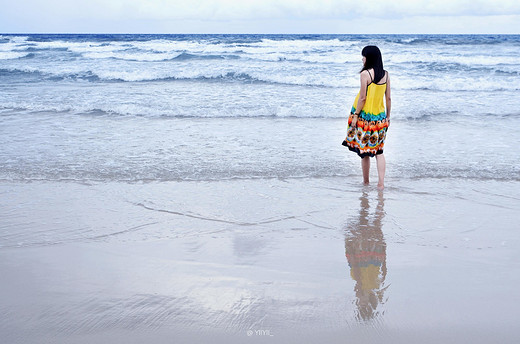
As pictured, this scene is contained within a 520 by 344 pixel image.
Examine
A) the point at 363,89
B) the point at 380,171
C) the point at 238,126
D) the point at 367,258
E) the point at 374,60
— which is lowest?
the point at 367,258

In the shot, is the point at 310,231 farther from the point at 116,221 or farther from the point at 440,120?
the point at 440,120

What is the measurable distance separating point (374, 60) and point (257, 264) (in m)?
2.73

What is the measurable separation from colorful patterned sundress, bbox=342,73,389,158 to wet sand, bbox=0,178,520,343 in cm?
47

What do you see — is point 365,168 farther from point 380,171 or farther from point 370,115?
point 370,115

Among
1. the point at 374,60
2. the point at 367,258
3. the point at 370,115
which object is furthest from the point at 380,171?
the point at 367,258

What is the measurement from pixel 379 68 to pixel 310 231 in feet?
6.79

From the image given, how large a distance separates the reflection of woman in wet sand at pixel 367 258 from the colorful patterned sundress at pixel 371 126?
87cm

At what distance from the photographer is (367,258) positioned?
353cm

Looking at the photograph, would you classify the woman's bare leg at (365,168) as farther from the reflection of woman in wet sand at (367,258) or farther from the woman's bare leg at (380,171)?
the reflection of woman in wet sand at (367,258)

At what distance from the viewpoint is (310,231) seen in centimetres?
408

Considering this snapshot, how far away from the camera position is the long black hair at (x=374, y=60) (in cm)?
509

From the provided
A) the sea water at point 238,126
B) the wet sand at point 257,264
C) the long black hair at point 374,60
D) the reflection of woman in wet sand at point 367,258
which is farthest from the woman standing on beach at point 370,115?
the reflection of woman in wet sand at point 367,258

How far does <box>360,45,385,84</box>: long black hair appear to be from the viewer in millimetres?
5086

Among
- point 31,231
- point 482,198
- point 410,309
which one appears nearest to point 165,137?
point 31,231
